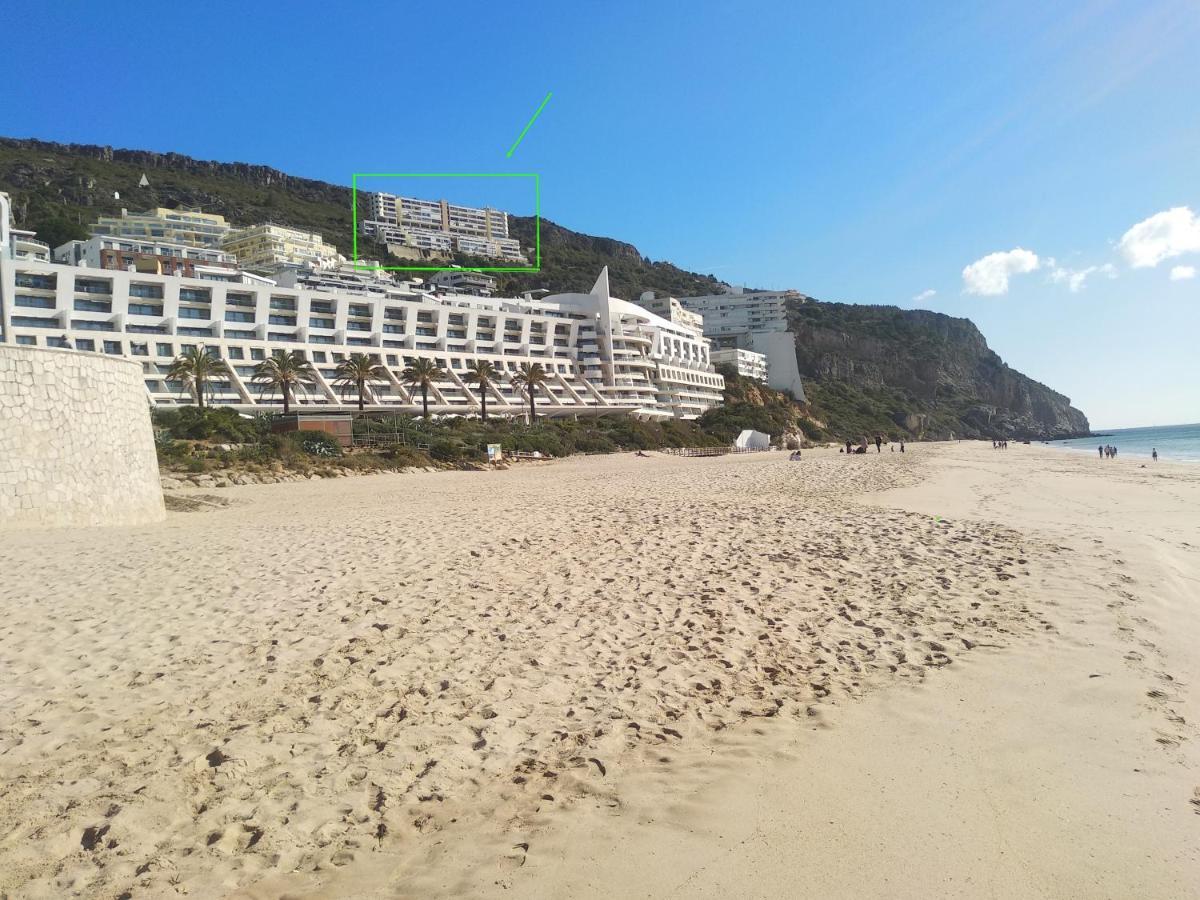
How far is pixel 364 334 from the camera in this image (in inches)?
2995

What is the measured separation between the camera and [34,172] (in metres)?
133

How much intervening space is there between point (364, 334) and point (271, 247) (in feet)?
177

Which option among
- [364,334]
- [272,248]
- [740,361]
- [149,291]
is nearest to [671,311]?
[740,361]

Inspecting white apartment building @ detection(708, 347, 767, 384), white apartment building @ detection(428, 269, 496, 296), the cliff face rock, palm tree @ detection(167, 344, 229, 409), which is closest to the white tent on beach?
white apartment building @ detection(708, 347, 767, 384)

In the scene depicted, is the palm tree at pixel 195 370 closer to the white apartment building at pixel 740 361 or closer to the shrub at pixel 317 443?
the shrub at pixel 317 443

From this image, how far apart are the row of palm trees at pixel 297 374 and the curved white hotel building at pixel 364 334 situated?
3.38 feet


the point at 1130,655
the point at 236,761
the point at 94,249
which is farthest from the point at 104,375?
the point at 94,249

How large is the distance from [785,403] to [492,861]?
11406cm

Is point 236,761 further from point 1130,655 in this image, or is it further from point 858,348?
point 858,348

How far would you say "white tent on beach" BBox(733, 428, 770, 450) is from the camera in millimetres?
67000

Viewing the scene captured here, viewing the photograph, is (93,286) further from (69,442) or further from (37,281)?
(69,442)

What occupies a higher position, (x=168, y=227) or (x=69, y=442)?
(x=168, y=227)

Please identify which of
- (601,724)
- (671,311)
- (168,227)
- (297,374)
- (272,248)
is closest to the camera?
(601,724)

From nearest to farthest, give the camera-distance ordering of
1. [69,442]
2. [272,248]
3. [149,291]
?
[69,442] → [149,291] → [272,248]
